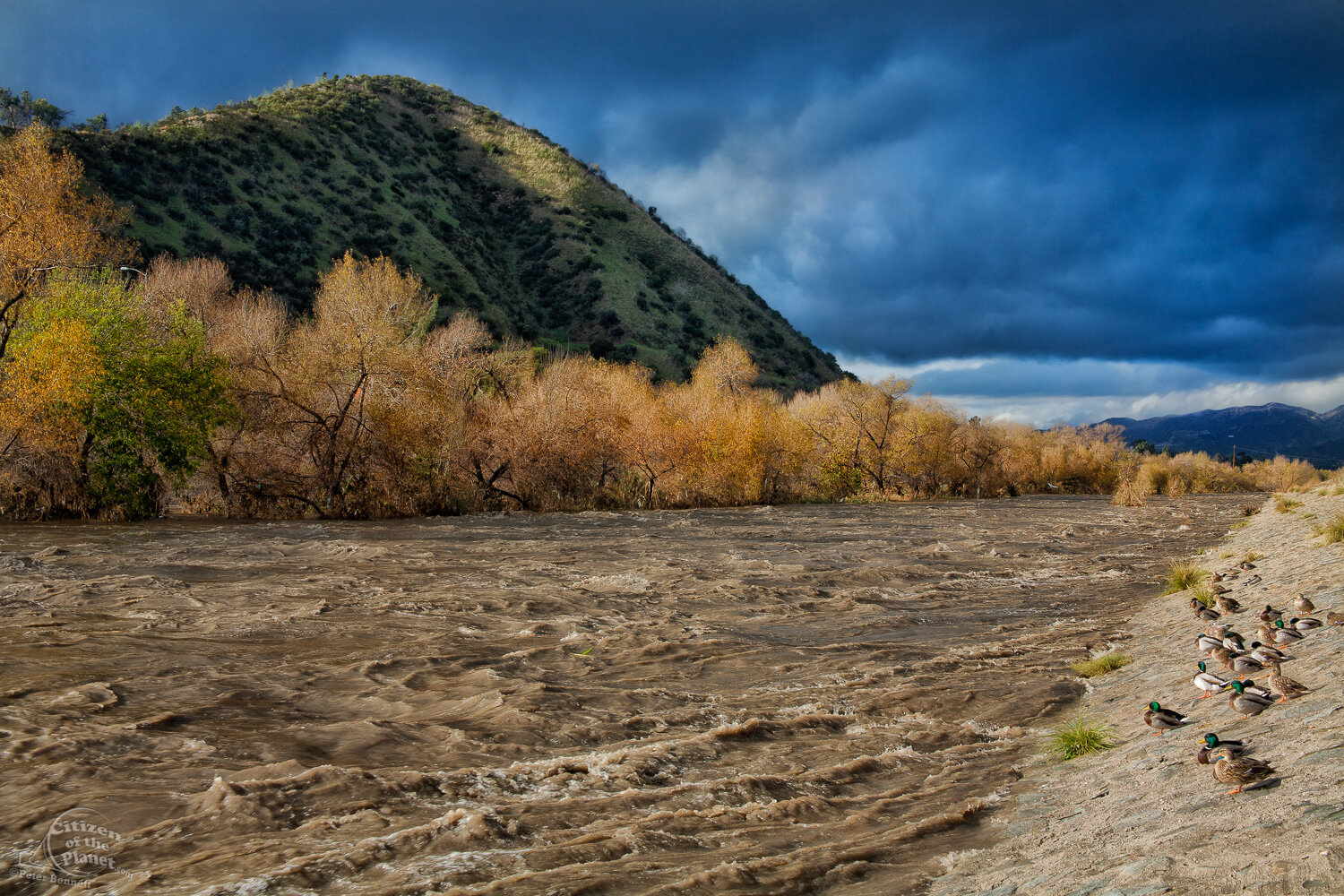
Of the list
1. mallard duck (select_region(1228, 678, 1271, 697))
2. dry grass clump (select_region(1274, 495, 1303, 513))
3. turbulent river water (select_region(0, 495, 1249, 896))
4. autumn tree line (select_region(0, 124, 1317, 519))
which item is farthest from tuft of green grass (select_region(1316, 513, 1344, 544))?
autumn tree line (select_region(0, 124, 1317, 519))

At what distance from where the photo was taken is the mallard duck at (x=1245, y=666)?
807cm

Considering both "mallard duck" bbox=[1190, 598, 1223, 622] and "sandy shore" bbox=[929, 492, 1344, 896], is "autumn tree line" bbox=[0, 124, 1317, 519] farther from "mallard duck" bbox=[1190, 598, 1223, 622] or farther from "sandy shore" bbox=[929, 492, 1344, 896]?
"sandy shore" bbox=[929, 492, 1344, 896]

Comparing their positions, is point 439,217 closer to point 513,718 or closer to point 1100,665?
point 513,718

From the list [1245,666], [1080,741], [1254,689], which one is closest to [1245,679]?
[1254,689]

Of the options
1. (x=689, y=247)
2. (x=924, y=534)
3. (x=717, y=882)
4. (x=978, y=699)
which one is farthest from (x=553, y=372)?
(x=689, y=247)

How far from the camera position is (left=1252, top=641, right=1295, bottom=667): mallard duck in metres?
8.07

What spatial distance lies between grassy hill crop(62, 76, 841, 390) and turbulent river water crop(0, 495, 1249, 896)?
171 feet

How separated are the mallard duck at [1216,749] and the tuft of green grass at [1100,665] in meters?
4.74

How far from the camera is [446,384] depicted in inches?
1362

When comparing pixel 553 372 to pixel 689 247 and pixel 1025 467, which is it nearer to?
pixel 1025 467

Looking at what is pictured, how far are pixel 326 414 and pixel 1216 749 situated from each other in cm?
3271

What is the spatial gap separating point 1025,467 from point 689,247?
65.7m

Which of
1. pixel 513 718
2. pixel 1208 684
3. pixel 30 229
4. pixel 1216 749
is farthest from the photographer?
pixel 30 229

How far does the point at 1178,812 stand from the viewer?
5328 millimetres
